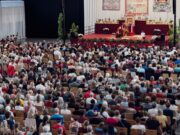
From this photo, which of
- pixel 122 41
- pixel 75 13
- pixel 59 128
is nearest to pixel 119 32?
pixel 122 41

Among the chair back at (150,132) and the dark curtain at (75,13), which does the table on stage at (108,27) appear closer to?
the dark curtain at (75,13)

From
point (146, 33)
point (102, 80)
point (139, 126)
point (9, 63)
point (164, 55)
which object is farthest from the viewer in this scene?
point (146, 33)

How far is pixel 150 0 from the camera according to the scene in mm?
36531

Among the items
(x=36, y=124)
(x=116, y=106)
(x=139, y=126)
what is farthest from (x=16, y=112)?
(x=139, y=126)

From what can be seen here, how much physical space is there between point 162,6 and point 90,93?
21.8 metres

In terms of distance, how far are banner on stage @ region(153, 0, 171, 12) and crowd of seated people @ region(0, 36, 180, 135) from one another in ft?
38.6

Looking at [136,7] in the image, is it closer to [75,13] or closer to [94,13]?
[94,13]

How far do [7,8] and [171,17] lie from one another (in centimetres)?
1197

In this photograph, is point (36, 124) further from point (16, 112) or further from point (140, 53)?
point (140, 53)

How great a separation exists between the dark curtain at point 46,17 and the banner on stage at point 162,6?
227 inches

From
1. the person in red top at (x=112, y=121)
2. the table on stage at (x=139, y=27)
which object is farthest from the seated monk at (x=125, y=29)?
the person in red top at (x=112, y=121)

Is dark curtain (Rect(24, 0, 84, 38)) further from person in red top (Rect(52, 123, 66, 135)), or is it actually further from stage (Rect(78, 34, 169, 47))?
person in red top (Rect(52, 123, 66, 135))

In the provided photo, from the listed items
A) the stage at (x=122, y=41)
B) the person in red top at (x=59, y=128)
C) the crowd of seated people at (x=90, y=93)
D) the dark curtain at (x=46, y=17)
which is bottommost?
the person in red top at (x=59, y=128)

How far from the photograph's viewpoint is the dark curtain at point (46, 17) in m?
38.5
